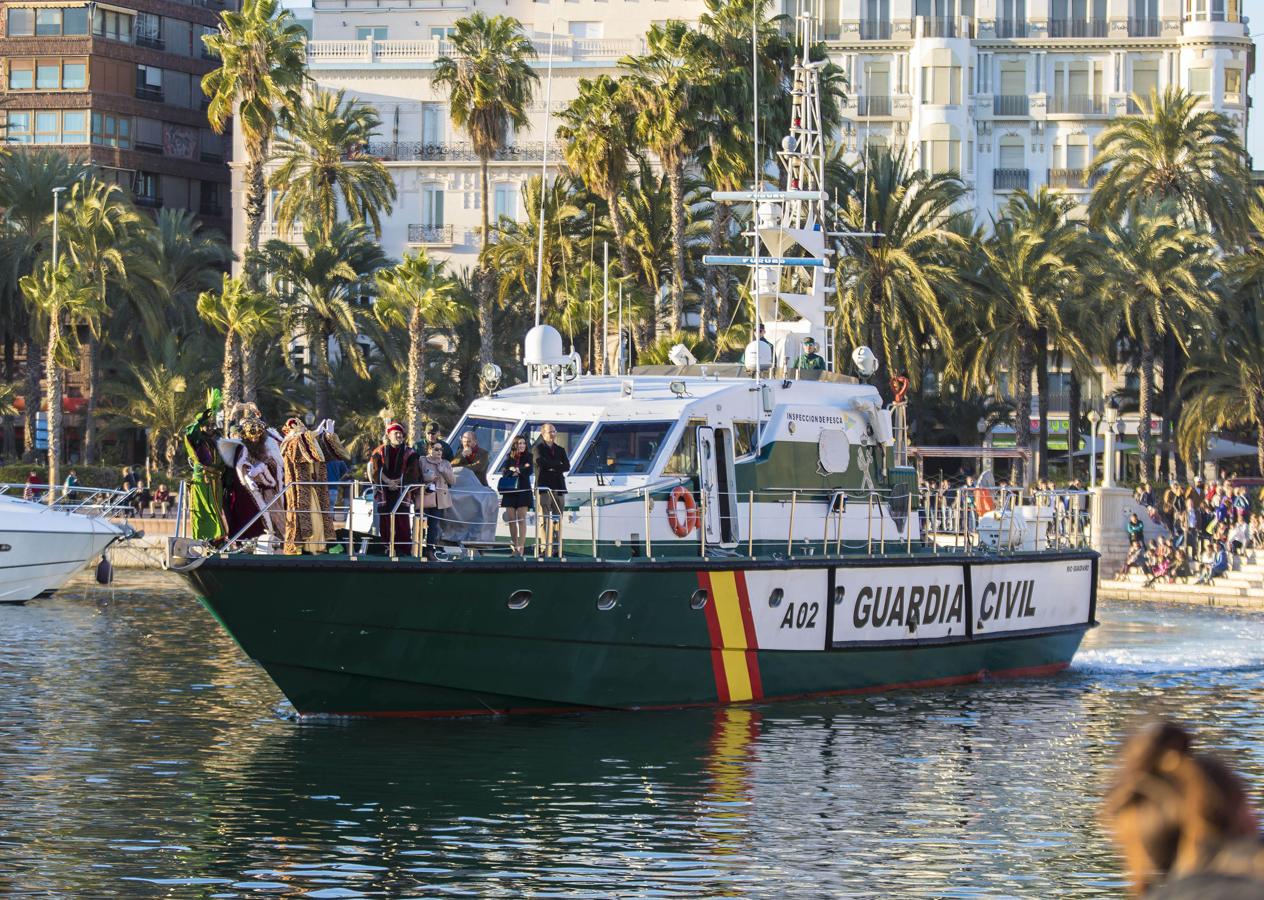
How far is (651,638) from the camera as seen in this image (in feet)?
64.8

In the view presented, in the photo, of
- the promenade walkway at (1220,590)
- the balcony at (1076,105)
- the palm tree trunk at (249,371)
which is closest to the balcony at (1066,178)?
the balcony at (1076,105)

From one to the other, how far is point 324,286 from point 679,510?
125ft

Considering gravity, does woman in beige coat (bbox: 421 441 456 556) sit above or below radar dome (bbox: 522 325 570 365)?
below

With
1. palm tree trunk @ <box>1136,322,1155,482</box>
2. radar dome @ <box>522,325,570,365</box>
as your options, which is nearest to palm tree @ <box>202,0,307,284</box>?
palm tree trunk @ <box>1136,322,1155,482</box>

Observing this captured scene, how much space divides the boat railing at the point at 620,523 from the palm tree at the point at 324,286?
33.8 m

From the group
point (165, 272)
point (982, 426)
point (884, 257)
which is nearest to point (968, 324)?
point (884, 257)

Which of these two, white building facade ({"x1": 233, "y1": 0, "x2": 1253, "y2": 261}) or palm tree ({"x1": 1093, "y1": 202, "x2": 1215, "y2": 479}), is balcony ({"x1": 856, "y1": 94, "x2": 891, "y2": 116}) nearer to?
white building facade ({"x1": 233, "y1": 0, "x2": 1253, "y2": 261})

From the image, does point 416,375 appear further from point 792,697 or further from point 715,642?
point 715,642

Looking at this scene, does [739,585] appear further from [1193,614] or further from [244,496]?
[1193,614]

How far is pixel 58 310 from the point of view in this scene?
5525cm

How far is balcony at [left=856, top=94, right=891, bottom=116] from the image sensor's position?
75625 mm

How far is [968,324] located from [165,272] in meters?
25.2

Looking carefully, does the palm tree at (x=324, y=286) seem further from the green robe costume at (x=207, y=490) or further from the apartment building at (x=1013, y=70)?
the green robe costume at (x=207, y=490)

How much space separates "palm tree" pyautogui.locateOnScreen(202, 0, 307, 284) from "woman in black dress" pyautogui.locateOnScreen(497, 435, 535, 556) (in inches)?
1444
